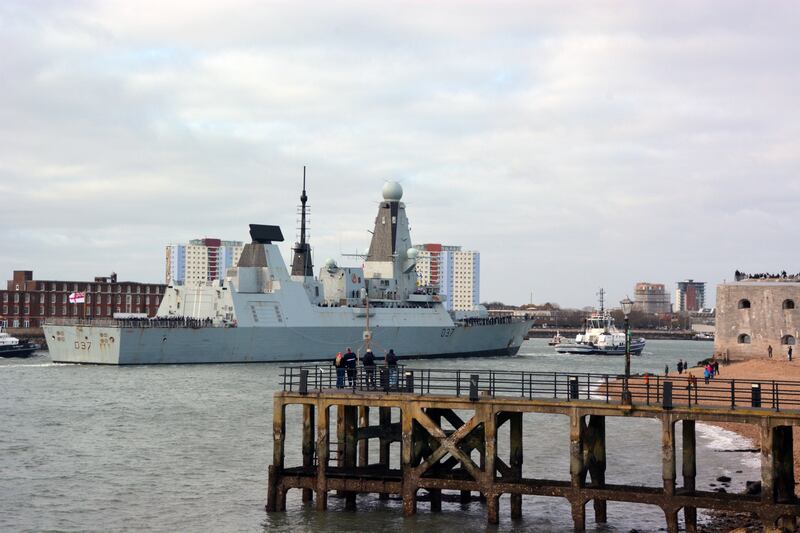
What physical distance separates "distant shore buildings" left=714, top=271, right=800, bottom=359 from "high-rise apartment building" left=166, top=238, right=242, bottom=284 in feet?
219

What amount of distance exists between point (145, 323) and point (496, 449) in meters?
47.9

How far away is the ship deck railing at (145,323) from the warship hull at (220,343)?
1.35 ft


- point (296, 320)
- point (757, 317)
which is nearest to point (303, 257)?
point (296, 320)

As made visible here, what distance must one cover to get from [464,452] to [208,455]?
1133cm

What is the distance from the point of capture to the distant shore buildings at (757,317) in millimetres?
57250

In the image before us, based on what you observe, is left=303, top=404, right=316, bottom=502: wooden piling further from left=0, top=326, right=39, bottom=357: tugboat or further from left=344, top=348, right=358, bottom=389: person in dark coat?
left=0, top=326, right=39, bottom=357: tugboat

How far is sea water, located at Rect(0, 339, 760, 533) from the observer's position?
22.7m

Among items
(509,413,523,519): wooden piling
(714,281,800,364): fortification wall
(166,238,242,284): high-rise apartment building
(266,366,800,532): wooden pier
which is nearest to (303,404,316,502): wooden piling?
(266,366,800,532): wooden pier

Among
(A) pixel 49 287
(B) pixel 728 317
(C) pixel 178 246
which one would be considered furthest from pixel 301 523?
(C) pixel 178 246

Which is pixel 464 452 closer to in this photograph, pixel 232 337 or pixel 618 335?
pixel 232 337

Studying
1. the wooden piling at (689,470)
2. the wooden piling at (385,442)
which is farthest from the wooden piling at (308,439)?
the wooden piling at (689,470)

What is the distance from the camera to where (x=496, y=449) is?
21344 millimetres

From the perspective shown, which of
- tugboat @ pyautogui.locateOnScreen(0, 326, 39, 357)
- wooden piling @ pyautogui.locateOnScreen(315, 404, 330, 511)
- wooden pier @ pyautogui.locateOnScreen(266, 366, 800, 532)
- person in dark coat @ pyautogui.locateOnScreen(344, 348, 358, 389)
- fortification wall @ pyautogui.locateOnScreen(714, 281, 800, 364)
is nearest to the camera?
wooden pier @ pyautogui.locateOnScreen(266, 366, 800, 532)

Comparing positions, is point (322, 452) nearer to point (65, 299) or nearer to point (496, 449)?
point (496, 449)
